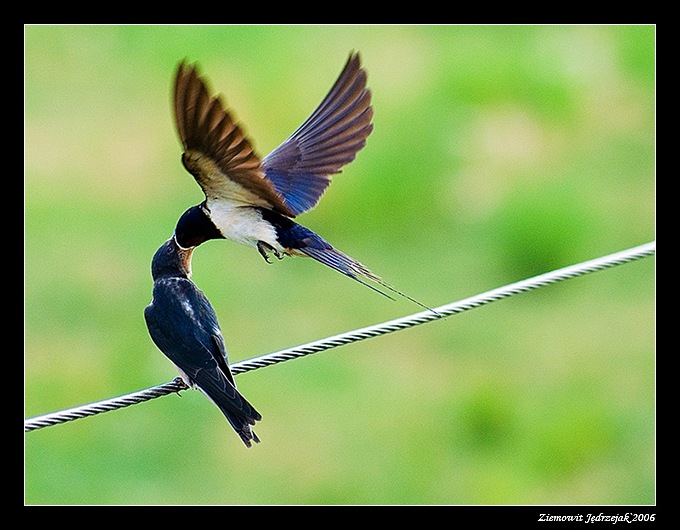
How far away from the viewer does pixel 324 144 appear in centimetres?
425

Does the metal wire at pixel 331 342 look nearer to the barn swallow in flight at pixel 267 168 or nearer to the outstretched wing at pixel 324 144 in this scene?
the barn swallow in flight at pixel 267 168

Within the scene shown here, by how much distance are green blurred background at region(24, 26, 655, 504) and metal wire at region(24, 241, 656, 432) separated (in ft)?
7.31

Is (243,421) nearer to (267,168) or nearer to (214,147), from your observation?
(214,147)

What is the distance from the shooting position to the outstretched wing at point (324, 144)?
4.13 metres

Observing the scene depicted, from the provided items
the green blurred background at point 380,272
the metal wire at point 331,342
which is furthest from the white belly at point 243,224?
the green blurred background at point 380,272

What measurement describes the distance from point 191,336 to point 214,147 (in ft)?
2.13

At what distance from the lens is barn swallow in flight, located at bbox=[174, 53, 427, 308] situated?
3309 mm

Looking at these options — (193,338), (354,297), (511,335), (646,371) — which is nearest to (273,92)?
(354,297)

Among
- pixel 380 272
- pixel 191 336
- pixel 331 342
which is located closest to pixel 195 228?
pixel 191 336

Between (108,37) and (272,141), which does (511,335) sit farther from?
(108,37)

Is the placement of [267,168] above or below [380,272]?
above

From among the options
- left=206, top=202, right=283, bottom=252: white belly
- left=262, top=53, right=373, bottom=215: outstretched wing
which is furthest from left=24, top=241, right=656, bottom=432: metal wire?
left=262, top=53, right=373, bottom=215: outstretched wing

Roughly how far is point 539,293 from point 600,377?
71 centimetres
